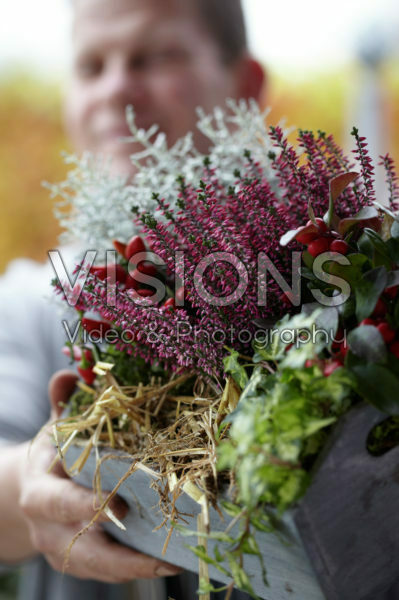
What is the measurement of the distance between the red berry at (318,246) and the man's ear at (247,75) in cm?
93

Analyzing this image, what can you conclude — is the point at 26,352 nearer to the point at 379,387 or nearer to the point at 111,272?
the point at 111,272

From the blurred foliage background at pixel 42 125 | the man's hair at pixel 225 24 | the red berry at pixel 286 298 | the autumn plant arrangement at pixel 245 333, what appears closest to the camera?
the autumn plant arrangement at pixel 245 333

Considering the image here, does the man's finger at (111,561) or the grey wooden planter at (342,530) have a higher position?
the grey wooden planter at (342,530)

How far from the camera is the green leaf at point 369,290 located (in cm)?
39

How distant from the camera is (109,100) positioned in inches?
42.7

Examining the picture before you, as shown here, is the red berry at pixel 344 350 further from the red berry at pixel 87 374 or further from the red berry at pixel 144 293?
the red berry at pixel 87 374

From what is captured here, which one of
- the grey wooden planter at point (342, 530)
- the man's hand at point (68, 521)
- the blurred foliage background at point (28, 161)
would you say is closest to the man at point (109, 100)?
the man's hand at point (68, 521)

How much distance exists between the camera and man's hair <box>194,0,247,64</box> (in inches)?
47.0

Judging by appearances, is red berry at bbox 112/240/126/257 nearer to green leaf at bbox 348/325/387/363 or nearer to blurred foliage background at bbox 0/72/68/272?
green leaf at bbox 348/325/387/363

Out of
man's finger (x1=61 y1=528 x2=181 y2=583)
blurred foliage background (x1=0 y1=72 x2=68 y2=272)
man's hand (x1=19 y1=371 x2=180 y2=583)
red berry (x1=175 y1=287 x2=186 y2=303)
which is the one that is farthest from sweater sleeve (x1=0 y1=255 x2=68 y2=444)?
blurred foliage background (x1=0 y1=72 x2=68 y2=272)

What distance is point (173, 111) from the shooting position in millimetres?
1116

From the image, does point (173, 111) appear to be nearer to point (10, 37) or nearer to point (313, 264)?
point (313, 264)

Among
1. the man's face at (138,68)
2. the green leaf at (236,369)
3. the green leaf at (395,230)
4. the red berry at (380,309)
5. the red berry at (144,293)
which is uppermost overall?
the man's face at (138,68)

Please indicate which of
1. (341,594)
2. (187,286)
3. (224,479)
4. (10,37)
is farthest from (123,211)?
(10,37)
